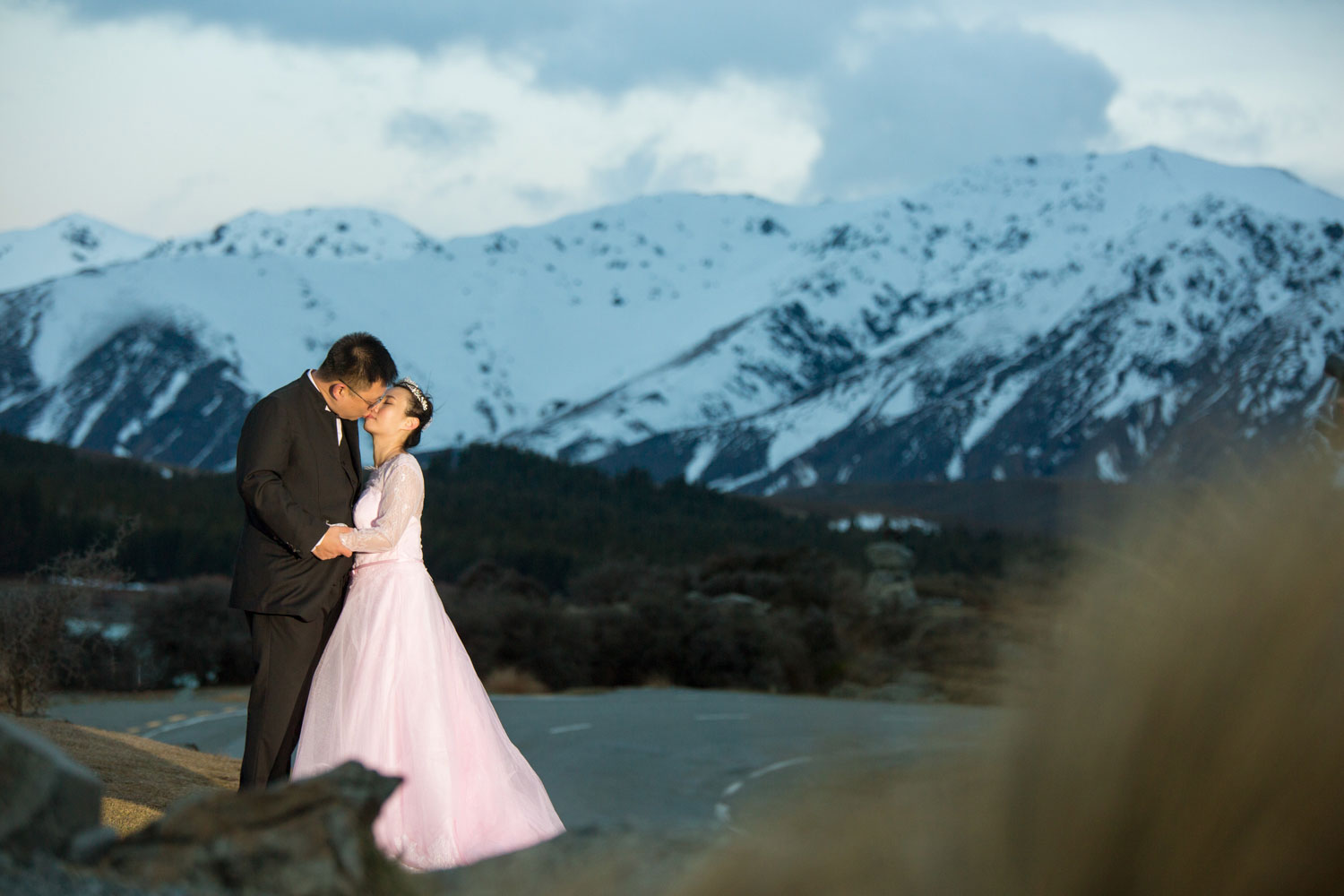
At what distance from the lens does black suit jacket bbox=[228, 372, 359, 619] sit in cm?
455

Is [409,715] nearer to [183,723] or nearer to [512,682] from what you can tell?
[183,723]

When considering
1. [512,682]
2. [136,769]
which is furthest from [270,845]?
[512,682]

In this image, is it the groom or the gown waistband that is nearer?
the groom

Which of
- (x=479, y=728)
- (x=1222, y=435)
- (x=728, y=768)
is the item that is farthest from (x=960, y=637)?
(x=728, y=768)

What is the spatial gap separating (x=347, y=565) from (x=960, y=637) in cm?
316

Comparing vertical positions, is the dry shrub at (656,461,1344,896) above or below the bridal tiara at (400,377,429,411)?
below

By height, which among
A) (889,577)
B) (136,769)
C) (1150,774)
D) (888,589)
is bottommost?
(888,589)

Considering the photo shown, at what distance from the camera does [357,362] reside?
4.84m

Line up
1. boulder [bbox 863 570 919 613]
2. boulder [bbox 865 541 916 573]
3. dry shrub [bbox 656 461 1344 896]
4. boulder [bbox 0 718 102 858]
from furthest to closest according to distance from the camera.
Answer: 1. boulder [bbox 865 541 916 573]
2. boulder [bbox 863 570 919 613]
3. boulder [bbox 0 718 102 858]
4. dry shrub [bbox 656 461 1344 896]

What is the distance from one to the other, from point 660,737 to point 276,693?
11.6 meters

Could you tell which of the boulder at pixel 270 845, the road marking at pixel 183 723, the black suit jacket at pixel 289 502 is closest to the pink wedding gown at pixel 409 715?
the black suit jacket at pixel 289 502

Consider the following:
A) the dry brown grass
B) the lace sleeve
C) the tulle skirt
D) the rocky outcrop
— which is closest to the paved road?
the tulle skirt

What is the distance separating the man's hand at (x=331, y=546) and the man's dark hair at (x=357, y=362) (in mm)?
532

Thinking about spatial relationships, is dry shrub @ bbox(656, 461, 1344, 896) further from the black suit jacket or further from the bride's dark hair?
the bride's dark hair
